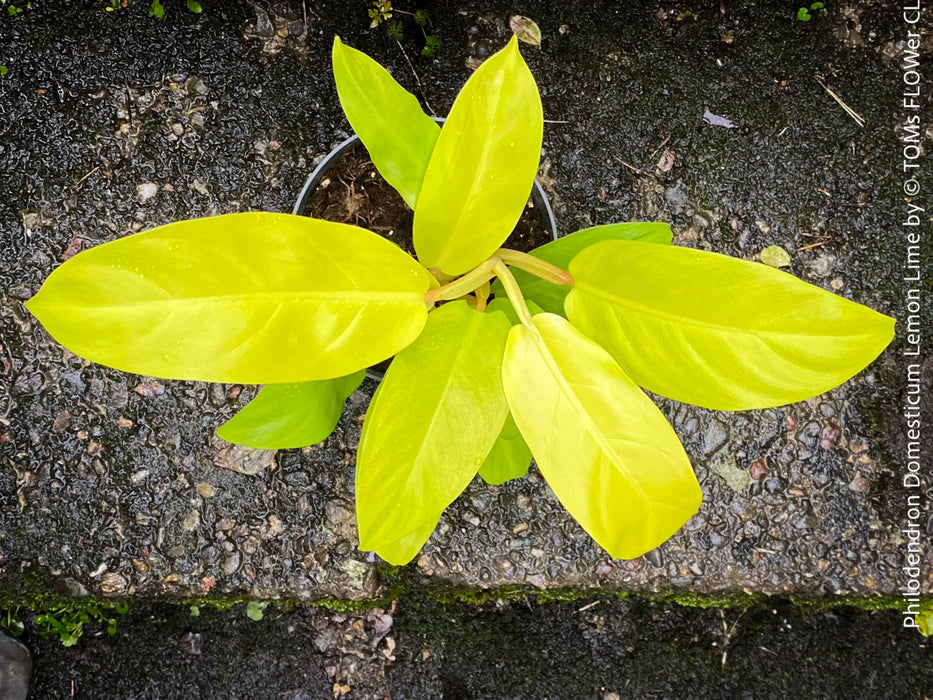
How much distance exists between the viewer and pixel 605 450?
63cm

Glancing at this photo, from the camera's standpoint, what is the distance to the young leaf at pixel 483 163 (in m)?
0.65

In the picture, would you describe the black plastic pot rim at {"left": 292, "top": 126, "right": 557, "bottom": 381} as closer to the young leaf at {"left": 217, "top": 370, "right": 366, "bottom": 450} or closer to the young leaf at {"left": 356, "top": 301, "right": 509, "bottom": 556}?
the young leaf at {"left": 217, "top": 370, "right": 366, "bottom": 450}

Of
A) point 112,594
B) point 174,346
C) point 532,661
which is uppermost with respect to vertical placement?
point 174,346

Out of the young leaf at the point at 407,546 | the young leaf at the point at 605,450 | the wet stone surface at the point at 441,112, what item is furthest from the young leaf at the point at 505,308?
the wet stone surface at the point at 441,112

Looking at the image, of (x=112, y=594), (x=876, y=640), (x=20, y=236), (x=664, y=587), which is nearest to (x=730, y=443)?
(x=664, y=587)

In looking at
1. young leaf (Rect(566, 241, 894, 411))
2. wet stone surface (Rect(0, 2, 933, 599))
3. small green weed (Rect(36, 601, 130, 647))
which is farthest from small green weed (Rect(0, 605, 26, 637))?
young leaf (Rect(566, 241, 894, 411))

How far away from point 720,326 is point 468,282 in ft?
0.85

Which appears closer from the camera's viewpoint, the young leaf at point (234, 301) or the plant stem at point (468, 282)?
the young leaf at point (234, 301)

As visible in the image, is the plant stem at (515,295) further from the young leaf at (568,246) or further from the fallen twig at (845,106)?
the fallen twig at (845,106)

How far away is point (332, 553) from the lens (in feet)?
4.21

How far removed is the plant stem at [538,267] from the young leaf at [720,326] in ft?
0.04

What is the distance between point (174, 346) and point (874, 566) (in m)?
1.33

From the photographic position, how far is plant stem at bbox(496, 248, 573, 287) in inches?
28.5

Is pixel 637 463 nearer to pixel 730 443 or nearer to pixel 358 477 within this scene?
pixel 358 477
